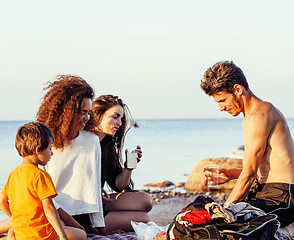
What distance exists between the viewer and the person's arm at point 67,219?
17.0 feet

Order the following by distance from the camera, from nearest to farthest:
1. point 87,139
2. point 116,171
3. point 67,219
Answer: point 67,219, point 87,139, point 116,171

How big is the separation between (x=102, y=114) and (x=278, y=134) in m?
2.10

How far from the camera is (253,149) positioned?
4.74m

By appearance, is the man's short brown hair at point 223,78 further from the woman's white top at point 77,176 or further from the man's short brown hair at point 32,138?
the man's short brown hair at point 32,138

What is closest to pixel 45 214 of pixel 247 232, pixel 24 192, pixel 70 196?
pixel 24 192

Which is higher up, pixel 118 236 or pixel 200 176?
pixel 118 236

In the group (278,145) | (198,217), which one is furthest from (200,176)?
(198,217)

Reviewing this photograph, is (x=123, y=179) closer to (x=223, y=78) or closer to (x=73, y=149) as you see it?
(x=73, y=149)

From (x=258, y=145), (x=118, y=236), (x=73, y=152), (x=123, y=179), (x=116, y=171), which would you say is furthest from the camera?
(x=116, y=171)

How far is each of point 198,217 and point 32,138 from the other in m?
1.48

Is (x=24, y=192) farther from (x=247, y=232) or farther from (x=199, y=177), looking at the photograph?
(x=199, y=177)

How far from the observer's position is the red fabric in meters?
4.38

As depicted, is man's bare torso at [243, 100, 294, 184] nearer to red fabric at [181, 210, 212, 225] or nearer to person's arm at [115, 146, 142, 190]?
red fabric at [181, 210, 212, 225]

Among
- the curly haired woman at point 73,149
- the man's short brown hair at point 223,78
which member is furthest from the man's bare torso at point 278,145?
the curly haired woman at point 73,149
